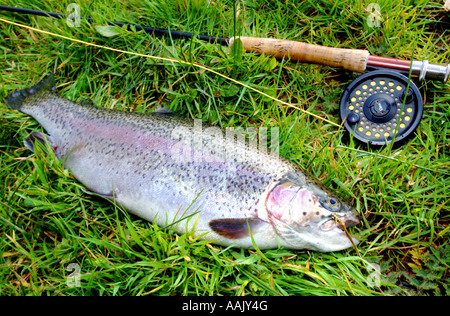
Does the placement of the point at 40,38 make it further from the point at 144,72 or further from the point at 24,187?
the point at 24,187

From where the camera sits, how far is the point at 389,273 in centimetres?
266

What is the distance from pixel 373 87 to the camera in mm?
3055

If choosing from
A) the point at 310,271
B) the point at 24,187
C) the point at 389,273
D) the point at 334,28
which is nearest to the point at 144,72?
the point at 24,187

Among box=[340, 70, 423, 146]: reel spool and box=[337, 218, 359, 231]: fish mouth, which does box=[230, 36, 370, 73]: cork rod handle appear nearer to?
box=[340, 70, 423, 146]: reel spool

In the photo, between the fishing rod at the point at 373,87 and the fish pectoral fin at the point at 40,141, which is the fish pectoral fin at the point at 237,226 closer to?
the fishing rod at the point at 373,87

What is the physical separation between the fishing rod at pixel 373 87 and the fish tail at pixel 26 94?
1.60 metres

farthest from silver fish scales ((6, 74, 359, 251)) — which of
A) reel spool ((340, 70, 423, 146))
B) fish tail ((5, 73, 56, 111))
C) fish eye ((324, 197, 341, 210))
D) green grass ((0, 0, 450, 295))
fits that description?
reel spool ((340, 70, 423, 146))

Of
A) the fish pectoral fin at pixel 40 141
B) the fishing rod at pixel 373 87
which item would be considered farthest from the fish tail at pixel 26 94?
the fishing rod at pixel 373 87

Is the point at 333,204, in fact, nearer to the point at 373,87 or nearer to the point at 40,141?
the point at 373,87

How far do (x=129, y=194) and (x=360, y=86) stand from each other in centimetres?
238

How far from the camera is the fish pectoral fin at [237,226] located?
7.91ft

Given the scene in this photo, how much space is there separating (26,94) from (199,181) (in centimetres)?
211
